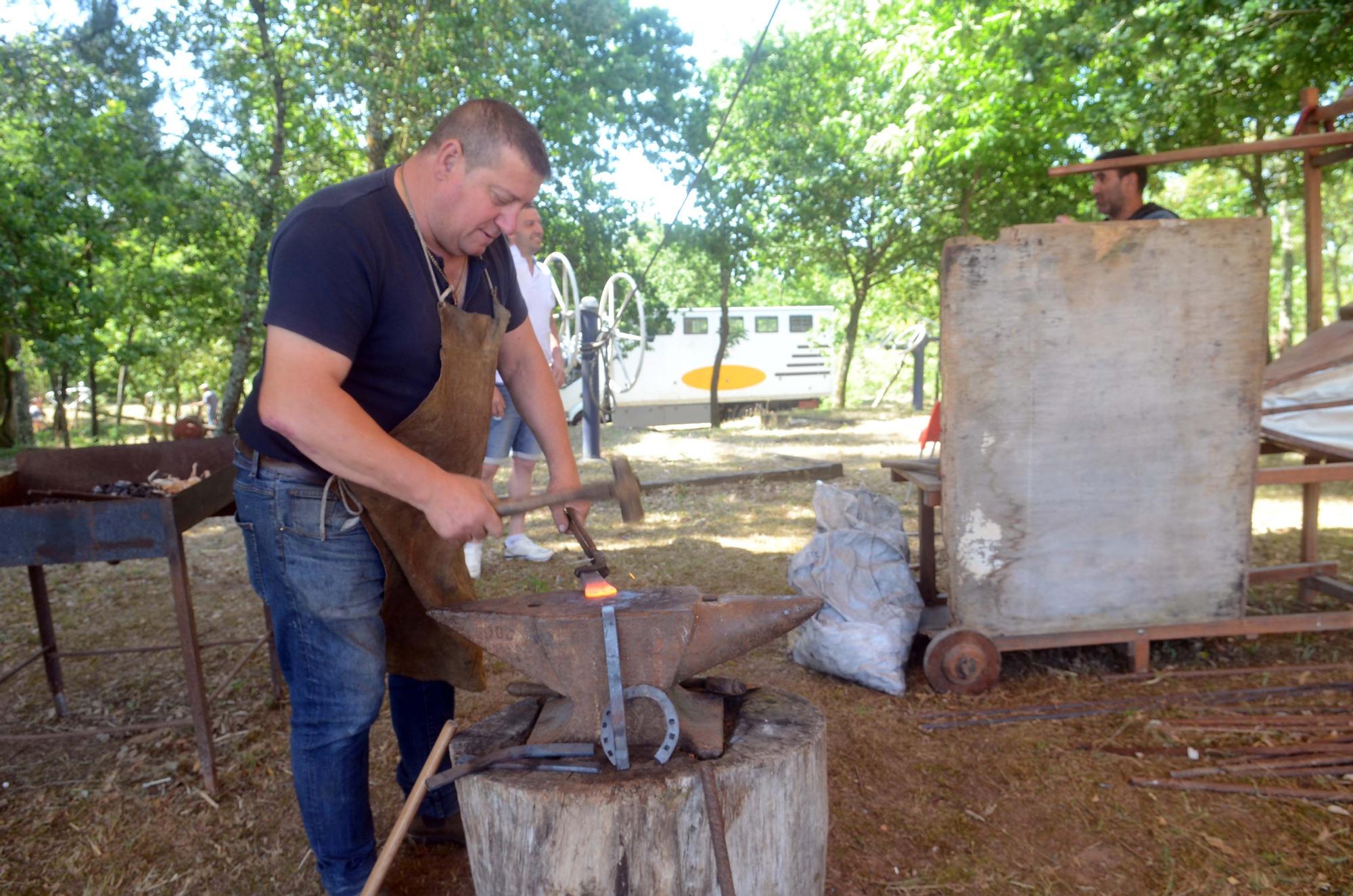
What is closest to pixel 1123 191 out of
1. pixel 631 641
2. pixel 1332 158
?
pixel 1332 158

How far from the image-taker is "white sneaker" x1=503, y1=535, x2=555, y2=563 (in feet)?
16.5

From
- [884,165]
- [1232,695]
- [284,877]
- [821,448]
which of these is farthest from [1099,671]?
[884,165]

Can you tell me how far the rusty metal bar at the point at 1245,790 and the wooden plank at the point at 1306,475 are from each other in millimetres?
1057

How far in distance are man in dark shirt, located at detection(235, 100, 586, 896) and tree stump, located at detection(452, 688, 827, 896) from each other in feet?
1.26

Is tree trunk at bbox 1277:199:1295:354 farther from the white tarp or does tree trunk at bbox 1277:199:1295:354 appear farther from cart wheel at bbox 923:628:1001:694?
A: cart wheel at bbox 923:628:1001:694

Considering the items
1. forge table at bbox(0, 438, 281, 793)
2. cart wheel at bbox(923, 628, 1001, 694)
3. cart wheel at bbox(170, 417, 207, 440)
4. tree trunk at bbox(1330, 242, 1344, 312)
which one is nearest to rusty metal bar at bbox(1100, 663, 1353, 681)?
cart wheel at bbox(923, 628, 1001, 694)

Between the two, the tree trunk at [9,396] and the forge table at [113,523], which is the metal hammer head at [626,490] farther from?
the tree trunk at [9,396]

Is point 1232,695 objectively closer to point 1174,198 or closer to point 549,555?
point 549,555

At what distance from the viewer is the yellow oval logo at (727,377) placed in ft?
54.2

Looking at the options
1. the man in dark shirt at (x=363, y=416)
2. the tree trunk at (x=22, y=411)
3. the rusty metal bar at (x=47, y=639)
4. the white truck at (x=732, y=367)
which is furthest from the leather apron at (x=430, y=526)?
the tree trunk at (x=22, y=411)

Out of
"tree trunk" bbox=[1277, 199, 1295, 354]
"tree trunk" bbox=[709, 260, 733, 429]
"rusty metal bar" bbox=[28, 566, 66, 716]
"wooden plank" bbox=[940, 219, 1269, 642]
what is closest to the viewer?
"wooden plank" bbox=[940, 219, 1269, 642]

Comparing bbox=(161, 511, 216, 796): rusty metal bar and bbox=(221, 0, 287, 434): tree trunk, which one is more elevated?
bbox=(221, 0, 287, 434): tree trunk

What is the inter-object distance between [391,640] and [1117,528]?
2438 millimetres

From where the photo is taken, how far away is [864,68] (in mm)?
14391
